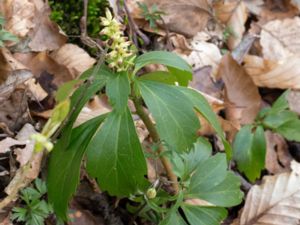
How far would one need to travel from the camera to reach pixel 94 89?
4.88 ft

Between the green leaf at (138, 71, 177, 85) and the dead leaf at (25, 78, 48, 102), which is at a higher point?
the green leaf at (138, 71, 177, 85)

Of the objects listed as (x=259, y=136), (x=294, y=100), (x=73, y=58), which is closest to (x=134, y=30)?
(x=73, y=58)

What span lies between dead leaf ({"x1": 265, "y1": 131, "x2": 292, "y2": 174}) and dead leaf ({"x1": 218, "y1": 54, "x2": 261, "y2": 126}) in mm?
182

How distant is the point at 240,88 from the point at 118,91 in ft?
4.97

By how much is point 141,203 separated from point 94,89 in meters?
0.60

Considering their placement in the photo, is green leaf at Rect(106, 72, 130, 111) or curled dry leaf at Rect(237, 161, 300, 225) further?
curled dry leaf at Rect(237, 161, 300, 225)

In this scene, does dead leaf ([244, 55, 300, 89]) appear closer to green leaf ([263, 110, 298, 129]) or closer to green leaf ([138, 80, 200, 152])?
green leaf ([263, 110, 298, 129])

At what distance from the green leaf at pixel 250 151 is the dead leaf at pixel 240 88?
1.08 ft

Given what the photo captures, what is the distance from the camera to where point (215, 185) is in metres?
1.80

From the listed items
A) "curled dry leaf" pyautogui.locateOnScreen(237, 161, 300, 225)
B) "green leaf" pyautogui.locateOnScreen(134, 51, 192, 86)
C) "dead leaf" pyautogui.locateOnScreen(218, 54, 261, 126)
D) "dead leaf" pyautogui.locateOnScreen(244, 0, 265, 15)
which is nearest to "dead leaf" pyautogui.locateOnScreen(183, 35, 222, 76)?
"dead leaf" pyautogui.locateOnScreen(218, 54, 261, 126)

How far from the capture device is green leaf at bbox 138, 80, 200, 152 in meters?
1.47

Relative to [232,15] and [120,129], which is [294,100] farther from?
[120,129]

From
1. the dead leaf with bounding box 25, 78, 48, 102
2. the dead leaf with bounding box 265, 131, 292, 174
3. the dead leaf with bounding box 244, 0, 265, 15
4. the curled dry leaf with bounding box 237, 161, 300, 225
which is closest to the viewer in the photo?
the dead leaf with bounding box 25, 78, 48, 102

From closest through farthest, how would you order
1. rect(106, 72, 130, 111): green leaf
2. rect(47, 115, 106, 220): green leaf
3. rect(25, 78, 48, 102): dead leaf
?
rect(106, 72, 130, 111): green leaf → rect(47, 115, 106, 220): green leaf → rect(25, 78, 48, 102): dead leaf
